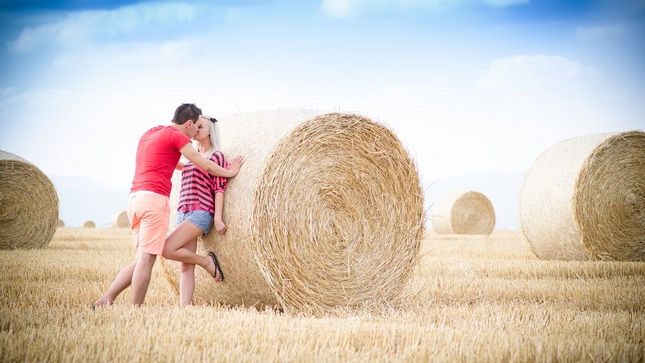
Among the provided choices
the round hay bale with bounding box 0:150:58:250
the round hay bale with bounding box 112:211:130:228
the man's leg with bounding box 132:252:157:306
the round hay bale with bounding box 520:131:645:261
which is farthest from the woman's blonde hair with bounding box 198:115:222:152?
the round hay bale with bounding box 112:211:130:228

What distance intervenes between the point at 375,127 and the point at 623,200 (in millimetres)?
5767

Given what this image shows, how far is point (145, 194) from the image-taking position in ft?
17.9

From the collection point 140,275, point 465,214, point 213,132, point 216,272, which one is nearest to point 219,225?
point 216,272

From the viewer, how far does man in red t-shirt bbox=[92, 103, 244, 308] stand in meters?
5.38

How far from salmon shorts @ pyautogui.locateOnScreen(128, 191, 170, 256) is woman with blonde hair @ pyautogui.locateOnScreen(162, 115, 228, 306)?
10cm

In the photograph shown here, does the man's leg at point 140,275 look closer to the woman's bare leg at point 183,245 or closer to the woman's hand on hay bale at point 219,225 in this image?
the woman's bare leg at point 183,245

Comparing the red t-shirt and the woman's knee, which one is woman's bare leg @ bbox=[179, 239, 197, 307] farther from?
the red t-shirt

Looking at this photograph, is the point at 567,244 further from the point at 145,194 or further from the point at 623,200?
the point at 145,194

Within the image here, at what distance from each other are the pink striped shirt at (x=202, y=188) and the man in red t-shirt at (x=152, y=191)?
14cm

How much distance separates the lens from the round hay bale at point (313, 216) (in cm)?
543

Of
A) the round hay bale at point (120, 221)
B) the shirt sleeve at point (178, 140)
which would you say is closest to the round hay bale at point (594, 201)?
the shirt sleeve at point (178, 140)

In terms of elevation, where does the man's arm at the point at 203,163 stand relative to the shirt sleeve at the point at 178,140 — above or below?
below

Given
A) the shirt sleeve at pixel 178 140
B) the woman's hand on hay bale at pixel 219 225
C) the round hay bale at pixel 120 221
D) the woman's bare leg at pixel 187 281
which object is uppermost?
the shirt sleeve at pixel 178 140

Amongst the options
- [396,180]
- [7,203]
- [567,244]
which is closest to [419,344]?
[396,180]
